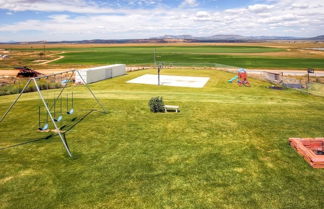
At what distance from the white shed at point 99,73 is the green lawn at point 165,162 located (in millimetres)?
15376

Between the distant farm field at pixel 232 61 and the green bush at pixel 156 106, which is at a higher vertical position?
the distant farm field at pixel 232 61

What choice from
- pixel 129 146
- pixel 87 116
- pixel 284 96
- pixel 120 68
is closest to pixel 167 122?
pixel 129 146

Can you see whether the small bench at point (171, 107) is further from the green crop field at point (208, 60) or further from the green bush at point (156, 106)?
the green crop field at point (208, 60)

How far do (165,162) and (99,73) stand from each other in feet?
100

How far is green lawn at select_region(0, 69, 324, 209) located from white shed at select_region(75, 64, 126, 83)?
1538cm

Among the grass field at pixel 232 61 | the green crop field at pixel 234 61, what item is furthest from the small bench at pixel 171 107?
the green crop field at pixel 234 61

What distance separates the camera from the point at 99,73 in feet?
129

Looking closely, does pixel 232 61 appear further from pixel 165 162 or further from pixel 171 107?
pixel 165 162

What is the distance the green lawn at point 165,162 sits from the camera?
29.7ft

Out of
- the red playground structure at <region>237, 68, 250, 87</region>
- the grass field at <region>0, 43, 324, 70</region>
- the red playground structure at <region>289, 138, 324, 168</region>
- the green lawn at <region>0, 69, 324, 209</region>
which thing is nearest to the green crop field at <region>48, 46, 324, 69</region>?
the grass field at <region>0, 43, 324, 70</region>

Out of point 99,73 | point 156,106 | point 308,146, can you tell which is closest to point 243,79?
point 156,106

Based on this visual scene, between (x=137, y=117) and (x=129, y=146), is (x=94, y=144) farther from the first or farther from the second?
(x=137, y=117)

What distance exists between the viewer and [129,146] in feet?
44.9

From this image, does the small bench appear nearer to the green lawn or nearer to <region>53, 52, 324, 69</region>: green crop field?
the green lawn
